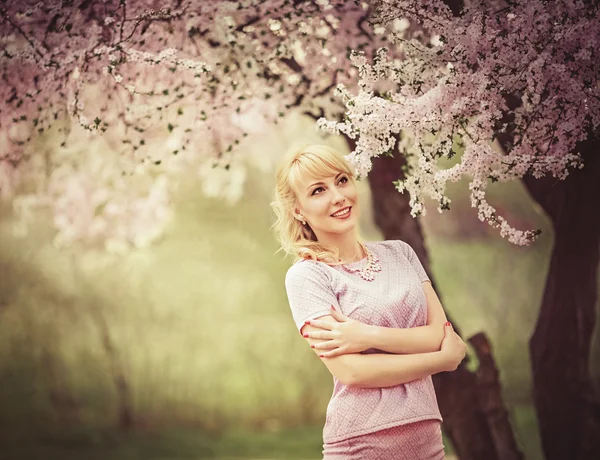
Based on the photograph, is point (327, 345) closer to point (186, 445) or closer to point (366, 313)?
point (366, 313)

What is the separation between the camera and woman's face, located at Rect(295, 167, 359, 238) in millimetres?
1949

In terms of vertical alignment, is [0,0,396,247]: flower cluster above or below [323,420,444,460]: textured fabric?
above

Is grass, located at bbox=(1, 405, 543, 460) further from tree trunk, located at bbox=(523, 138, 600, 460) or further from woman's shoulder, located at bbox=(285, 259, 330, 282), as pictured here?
woman's shoulder, located at bbox=(285, 259, 330, 282)

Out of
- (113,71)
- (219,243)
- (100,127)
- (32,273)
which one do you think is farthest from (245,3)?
(32,273)

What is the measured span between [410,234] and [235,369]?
40.7 inches

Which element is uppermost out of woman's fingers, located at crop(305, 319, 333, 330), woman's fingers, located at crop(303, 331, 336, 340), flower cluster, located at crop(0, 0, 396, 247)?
flower cluster, located at crop(0, 0, 396, 247)

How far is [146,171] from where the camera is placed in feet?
10.5

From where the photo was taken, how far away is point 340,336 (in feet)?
5.82

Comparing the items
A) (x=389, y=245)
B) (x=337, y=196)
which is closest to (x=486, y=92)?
(x=389, y=245)

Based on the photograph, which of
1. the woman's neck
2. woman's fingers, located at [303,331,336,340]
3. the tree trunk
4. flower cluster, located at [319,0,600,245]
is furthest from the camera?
the tree trunk

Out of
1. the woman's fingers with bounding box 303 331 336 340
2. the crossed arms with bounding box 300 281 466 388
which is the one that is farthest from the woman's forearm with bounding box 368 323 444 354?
the woman's fingers with bounding box 303 331 336 340

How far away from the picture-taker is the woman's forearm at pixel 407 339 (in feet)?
5.95

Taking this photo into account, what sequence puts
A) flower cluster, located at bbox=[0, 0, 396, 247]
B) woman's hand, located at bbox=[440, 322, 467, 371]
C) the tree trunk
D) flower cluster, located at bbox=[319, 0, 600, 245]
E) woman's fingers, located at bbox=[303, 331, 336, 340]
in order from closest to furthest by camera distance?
woman's fingers, located at bbox=[303, 331, 336, 340]
woman's hand, located at bbox=[440, 322, 467, 371]
flower cluster, located at bbox=[319, 0, 600, 245]
flower cluster, located at bbox=[0, 0, 396, 247]
the tree trunk

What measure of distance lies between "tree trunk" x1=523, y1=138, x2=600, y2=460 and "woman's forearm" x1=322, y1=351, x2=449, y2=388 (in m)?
1.53
